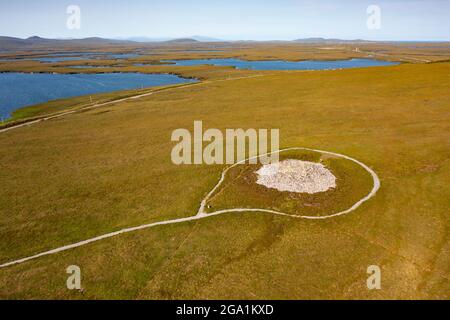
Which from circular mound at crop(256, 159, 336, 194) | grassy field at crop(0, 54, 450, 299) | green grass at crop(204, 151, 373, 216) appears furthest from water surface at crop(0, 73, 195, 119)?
circular mound at crop(256, 159, 336, 194)

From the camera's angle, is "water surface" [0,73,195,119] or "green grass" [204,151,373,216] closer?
"green grass" [204,151,373,216]

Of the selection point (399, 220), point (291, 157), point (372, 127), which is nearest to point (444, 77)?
point (372, 127)

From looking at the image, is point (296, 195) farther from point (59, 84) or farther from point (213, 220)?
point (59, 84)

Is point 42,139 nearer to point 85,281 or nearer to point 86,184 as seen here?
point 86,184

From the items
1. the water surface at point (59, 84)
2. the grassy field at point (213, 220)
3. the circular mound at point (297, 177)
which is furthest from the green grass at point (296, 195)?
the water surface at point (59, 84)

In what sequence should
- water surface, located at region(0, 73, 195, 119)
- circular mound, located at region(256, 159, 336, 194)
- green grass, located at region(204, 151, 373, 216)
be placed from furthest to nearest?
water surface, located at region(0, 73, 195, 119) < circular mound, located at region(256, 159, 336, 194) < green grass, located at region(204, 151, 373, 216)

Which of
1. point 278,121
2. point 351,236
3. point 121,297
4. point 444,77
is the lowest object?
point 121,297

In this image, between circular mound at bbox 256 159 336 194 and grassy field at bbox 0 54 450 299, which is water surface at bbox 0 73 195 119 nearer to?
grassy field at bbox 0 54 450 299
